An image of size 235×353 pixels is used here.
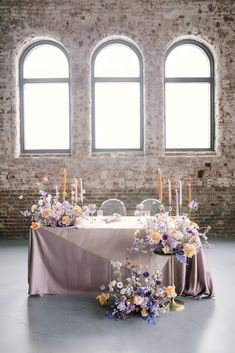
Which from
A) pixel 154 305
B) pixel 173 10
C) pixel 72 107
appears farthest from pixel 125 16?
pixel 154 305

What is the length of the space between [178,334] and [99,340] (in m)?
0.70

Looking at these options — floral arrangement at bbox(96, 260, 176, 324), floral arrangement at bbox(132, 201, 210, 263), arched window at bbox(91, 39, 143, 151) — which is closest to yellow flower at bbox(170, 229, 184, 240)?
floral arrangement at bbox(132, 201, 210, 263)

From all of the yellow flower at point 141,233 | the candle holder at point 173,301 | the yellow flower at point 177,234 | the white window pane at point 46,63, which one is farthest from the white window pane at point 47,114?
the yellow flower at point 177,234

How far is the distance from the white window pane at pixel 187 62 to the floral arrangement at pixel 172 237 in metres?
5.02

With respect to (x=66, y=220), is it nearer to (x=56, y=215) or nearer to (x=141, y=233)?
(x=56, y=215)

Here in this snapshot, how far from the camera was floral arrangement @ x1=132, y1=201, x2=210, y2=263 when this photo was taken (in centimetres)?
445

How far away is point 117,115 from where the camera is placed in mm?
9148

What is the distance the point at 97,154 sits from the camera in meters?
9.11

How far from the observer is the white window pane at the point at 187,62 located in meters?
9.10

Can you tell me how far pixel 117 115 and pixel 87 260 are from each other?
458cm

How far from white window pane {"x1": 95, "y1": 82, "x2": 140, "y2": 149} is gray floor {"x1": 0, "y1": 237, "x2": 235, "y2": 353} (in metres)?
4.23

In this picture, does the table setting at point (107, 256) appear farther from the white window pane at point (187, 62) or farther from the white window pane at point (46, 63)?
the white window pane at point (187, 62)

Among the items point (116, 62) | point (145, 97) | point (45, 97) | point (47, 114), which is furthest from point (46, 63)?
point (145, 97)

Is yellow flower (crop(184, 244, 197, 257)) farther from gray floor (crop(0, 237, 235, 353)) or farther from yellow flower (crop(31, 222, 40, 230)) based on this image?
yellow flower (crop(31, 222, 40, 230))
